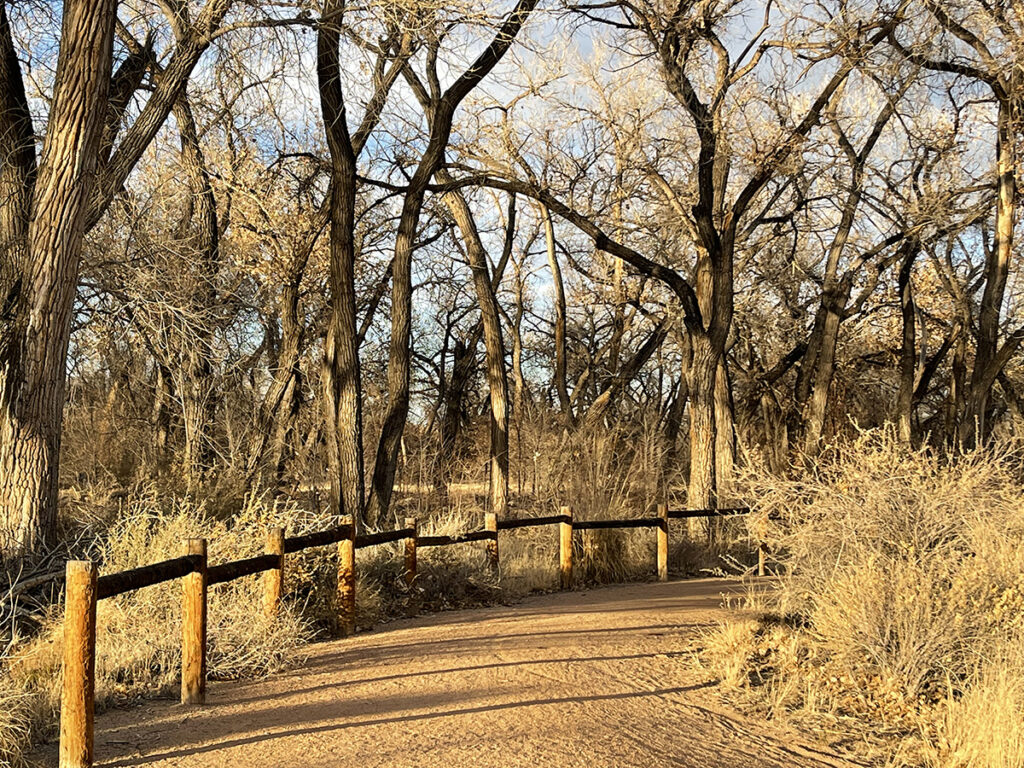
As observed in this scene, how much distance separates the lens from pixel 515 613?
499 inches

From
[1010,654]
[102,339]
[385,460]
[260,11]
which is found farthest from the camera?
[385,460]

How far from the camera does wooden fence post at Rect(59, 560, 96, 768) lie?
6168mm

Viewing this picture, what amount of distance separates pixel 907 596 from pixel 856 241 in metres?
24.6

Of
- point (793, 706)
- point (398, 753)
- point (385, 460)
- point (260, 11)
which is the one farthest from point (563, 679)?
point (385, 460)

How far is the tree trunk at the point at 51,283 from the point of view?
1142cm

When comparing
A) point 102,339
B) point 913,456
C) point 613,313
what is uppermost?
point 613,313

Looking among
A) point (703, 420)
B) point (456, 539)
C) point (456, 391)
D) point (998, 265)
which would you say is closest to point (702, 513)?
point (703, 420)

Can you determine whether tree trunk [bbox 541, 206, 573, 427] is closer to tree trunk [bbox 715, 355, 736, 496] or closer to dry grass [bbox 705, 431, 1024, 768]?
tree trunk [bbox 715, 355, 736, 496]

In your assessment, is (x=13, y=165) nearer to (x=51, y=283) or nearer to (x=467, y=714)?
(x=51, y=283)

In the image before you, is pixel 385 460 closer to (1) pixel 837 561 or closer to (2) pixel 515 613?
(2) pixel 515 613

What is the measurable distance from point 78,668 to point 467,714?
8.50 feet

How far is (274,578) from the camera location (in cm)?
956

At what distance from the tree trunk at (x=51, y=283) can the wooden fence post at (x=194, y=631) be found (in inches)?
173

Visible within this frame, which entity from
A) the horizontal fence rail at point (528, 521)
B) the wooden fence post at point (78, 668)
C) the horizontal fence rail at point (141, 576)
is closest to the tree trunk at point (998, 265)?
the horizontal fence rail at point (528, 521)
